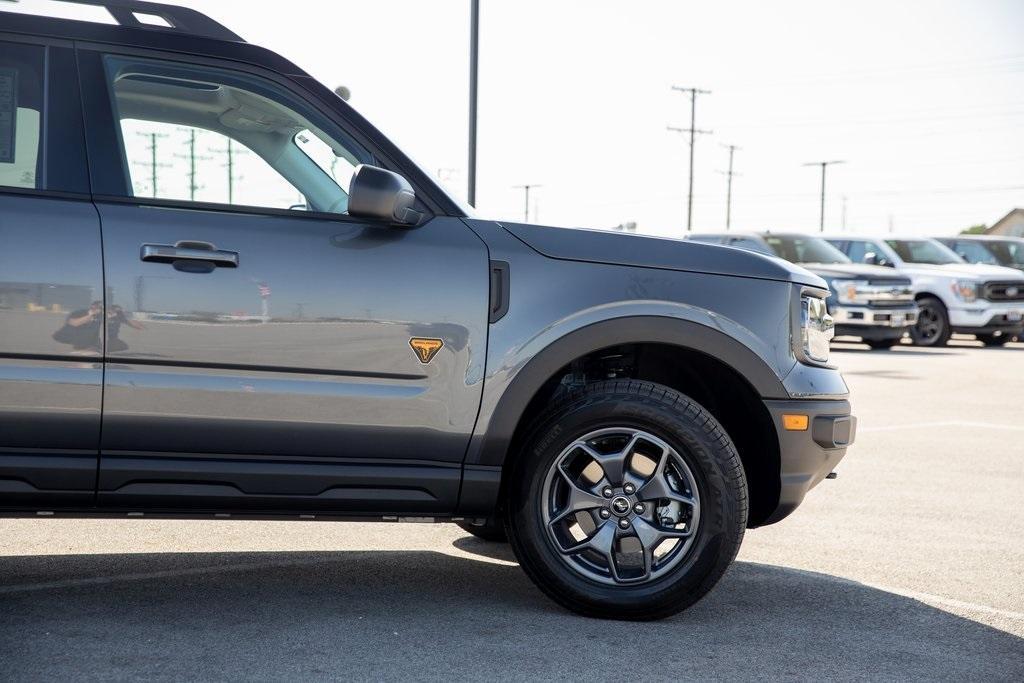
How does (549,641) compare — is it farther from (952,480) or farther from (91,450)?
(952,480)

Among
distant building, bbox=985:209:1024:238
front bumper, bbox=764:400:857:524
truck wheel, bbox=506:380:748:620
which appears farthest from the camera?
distant building, bbox=985:209:1024:238

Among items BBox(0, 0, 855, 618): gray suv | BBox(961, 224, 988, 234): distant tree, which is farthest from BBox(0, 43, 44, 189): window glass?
BBox(961, 224, 988, 234): distant tree

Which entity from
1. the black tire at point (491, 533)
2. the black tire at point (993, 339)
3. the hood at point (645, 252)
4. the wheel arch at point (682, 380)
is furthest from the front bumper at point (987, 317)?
the hood at point (645, 252)

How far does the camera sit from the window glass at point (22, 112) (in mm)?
Result: 4051

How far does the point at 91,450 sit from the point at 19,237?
2.25 ft

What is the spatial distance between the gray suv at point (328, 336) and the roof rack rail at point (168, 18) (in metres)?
0.01

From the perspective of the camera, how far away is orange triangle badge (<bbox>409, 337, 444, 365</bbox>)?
4.12m

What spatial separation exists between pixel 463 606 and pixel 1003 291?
61.2 feet

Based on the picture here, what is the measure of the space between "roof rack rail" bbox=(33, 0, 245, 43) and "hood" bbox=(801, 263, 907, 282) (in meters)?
16.3

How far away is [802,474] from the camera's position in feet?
14.6

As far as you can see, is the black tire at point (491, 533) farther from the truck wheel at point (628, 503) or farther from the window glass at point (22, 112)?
the window glass at point (22, 112)

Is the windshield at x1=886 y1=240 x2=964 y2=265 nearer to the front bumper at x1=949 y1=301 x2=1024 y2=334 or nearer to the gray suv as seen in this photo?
the front bumper at x1=949 y1=301 x2=1024 y2=334

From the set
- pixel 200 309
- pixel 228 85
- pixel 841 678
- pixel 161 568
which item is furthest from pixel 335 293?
pixel 841 678

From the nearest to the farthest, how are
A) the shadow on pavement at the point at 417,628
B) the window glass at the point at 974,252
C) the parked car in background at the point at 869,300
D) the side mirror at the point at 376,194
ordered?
the shadow on pavement at the point at 417,628 < the side mirror at the point at 376,194 < the parked car in background at the point at 869,300 < the window glass at the point at 974,252
